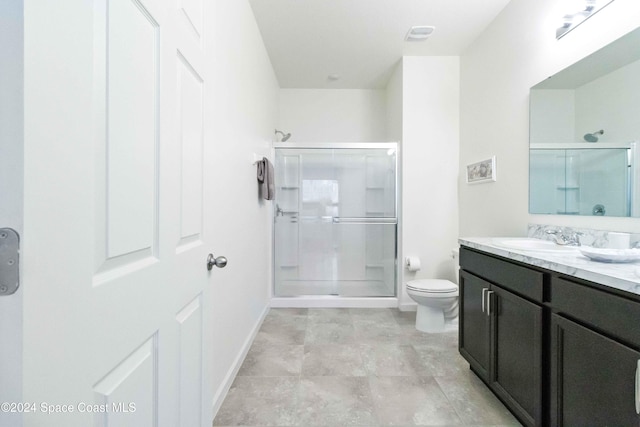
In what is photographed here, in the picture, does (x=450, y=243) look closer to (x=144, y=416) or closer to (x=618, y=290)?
(x=618, y=290)

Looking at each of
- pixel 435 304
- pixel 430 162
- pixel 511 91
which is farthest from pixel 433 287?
pixel 511 91

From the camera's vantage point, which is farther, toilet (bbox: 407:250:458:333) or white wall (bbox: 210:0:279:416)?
toilet (bbox: 407:250:458:333)

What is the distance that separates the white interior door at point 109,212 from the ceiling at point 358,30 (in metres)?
1.77

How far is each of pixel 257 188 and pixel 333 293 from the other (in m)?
1.57

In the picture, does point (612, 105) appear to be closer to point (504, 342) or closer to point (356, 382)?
point (504, 342)

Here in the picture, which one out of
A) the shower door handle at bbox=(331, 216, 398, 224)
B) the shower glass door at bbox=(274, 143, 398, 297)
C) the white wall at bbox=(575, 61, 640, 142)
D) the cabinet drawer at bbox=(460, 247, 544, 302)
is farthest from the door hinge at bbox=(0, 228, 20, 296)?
the shower door handle at bbox=(331, 216, 398, 224)

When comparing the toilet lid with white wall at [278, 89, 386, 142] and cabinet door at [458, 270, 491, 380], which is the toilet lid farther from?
white wall at [278, 89, 386, 142]

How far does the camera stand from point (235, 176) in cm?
195

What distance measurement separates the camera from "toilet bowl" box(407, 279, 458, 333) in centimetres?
256

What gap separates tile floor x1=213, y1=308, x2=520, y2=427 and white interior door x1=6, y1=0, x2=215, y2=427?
81 cm

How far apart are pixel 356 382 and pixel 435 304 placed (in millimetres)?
1099

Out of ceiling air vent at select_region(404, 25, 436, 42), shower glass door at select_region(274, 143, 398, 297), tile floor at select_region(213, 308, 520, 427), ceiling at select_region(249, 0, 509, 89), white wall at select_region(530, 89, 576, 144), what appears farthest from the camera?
shower glass door at select_region(274, 143, 398, 297)

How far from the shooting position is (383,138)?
4066 millimetres

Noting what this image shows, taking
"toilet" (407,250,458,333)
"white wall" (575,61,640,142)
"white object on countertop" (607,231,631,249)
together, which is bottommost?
"toilet" (407,250,458,333)
